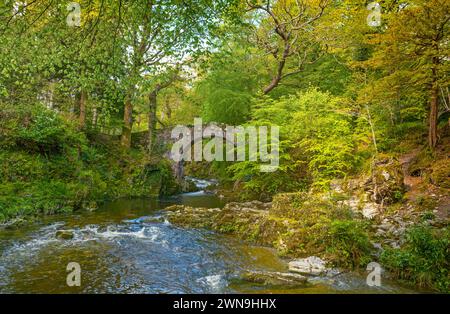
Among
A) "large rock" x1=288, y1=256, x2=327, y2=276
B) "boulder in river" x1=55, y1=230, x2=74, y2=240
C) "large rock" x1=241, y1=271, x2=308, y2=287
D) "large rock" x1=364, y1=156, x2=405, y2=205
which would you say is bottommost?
"large rock" x1=241, y1=271, x2=308, y2=287

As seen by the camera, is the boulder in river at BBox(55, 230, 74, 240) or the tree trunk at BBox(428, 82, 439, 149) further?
the tree trunk at BBox(428, 82, 439, 149)

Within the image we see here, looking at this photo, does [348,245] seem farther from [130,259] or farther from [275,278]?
[130,259]

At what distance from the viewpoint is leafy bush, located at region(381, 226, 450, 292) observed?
18.6ft

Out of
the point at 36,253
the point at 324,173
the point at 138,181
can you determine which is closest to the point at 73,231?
the point at 36,253

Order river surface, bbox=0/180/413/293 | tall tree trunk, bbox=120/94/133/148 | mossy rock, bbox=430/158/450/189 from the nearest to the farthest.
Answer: river surface, bbox=0/180/413/293 → mossy rock, bbox=430/158/450/189 → tall tree trunk, bbox=120/94/133/148

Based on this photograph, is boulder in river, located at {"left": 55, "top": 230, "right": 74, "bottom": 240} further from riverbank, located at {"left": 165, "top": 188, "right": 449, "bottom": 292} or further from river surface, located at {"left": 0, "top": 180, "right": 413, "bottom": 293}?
riverbank, located at {"left": 165, "top": 188, "right": 449, "bottom": 292}

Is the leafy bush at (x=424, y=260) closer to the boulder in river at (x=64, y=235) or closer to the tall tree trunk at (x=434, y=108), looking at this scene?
the tall tree trunk at (x=434, y=108)

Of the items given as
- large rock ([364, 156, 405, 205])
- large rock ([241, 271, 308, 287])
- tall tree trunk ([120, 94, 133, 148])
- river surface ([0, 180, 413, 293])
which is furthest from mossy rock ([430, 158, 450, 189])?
tall tree trunk ([120, 94, 133, 148])

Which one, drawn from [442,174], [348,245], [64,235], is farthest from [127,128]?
[442,174]

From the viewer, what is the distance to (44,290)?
5.18 metres

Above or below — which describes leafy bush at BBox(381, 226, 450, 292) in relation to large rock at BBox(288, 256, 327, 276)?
above

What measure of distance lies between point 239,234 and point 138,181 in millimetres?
9168

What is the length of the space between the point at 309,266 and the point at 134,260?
3.66 metres

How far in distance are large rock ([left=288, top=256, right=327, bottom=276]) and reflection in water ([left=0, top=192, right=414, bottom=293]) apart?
272 mm
